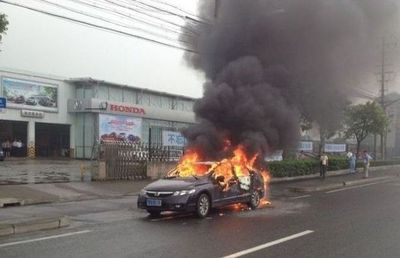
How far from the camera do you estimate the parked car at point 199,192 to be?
12.6 meters

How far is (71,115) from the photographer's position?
141 feet

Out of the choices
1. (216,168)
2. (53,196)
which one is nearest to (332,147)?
(53,196)

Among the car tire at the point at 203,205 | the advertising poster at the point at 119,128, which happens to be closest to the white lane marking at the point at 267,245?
the car tire at the point at 203,205

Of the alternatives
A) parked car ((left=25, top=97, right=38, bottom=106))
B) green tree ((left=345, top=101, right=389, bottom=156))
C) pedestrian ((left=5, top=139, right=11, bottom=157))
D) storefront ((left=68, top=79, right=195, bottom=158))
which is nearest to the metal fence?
storefront ((left=68, top=79, right=195, bottom=158))

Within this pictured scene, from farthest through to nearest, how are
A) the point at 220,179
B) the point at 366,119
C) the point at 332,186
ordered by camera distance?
the point at 366,119 → the point at 332,186 → the point at 220,179

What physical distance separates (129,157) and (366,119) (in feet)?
78.0

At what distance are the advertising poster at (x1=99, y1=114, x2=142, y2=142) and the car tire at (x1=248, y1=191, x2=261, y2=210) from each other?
2810cm

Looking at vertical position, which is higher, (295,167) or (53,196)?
(295,167)

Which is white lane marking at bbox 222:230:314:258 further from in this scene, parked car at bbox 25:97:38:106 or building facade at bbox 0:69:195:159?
parked car at bbox 25:97:38:106

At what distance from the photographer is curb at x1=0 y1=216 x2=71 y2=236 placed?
1046 centimetres

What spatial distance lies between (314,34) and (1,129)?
2637 cm

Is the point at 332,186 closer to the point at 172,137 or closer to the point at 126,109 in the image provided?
the point at 172,137

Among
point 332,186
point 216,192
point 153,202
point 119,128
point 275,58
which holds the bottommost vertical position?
point 332,186

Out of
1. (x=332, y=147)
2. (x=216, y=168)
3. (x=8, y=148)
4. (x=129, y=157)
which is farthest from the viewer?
(x=332, y=147)
